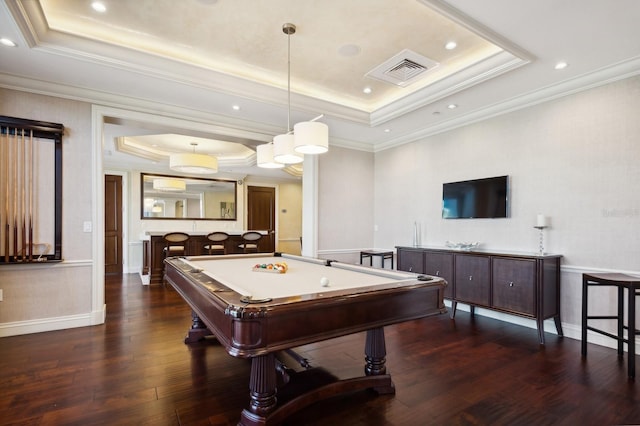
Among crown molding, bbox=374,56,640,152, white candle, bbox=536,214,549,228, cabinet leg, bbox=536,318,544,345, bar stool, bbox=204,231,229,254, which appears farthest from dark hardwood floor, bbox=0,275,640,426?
bar stool, bbox=204,231,229,254

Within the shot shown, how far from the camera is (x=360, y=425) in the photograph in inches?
74.9

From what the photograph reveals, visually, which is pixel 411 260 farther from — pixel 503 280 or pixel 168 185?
pixel 168 185

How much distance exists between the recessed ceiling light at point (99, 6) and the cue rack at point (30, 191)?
1.50 meters

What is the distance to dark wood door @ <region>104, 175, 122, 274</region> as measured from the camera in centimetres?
729

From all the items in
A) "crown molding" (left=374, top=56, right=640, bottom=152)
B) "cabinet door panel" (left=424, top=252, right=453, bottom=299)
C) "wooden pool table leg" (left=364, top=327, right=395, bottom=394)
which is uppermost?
"crown molding" (left=374, top=56, right=640, bottom=152)

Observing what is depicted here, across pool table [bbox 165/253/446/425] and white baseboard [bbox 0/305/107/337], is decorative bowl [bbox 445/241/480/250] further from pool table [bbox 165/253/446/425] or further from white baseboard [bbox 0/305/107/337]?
white baseboard [bbox 0/305/107/337]

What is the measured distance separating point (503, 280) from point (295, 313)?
2.98 meters

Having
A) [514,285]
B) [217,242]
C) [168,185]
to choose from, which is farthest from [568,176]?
[168,185]

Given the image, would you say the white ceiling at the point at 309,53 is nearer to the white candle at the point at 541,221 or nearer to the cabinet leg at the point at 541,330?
the white candle at the point at 541,221

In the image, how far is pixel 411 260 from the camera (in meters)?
4.64

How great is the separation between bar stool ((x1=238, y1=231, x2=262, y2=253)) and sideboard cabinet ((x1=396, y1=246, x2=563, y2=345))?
12.2ft

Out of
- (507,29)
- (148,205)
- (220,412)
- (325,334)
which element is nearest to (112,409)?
(220,412)

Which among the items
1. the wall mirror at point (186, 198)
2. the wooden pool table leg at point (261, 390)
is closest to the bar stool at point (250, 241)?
the wall mirror at point (186, 198)

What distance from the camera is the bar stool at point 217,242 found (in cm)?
662
